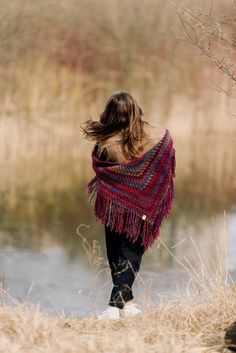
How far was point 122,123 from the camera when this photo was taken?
16.6 feet

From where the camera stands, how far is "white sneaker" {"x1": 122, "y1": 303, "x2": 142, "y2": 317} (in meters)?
5.05

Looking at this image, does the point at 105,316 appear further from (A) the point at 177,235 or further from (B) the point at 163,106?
(B) the point at 163,106

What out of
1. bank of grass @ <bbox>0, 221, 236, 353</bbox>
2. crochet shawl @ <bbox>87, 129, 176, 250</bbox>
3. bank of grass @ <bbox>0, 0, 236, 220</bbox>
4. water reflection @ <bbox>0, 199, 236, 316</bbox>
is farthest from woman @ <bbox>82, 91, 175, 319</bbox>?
bank of grass @ <bbox>0, 0, 236, 220</bbox>

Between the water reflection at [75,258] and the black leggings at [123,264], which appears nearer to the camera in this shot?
the black leggings at [123,264]

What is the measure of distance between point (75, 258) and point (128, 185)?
7403mm

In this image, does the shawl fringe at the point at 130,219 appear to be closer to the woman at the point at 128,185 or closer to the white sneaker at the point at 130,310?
the woman at the point at 128,185

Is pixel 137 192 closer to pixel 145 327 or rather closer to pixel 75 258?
pixel 145 327

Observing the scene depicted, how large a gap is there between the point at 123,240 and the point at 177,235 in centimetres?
857

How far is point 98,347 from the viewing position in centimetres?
412

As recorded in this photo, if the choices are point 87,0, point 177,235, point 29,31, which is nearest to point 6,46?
point 29,31

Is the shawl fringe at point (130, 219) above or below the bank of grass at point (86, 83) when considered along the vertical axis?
below

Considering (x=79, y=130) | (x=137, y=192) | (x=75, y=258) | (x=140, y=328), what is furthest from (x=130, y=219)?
(x=79, y=130)

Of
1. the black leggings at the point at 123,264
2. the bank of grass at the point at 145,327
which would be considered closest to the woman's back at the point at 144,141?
the black leggings at the point at 123,264

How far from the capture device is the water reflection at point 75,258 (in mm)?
9938
